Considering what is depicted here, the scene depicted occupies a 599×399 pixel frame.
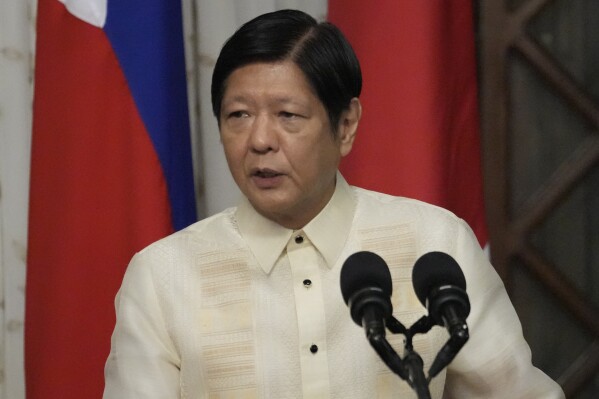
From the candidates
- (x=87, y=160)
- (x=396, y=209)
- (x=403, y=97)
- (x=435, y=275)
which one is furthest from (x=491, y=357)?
(x=87, y=160)

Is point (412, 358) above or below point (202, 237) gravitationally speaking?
below

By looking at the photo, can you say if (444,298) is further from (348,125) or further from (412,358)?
(348,125)

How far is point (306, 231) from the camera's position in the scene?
180cm

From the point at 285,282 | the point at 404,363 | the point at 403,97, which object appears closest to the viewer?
the point at 404,363

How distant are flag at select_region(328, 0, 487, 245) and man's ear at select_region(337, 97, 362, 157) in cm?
64

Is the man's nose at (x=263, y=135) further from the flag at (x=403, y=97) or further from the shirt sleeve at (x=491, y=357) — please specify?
the flag at (x=403, y=97)

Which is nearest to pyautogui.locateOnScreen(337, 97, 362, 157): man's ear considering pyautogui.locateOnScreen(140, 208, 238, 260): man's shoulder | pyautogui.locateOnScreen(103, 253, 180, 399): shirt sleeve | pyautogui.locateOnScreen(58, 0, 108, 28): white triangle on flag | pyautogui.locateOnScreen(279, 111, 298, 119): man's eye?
pyautogui.locateOnScreen(279, 111, 298, 119): man's eye

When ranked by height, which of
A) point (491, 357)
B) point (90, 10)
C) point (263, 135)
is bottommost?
point (491, 357)

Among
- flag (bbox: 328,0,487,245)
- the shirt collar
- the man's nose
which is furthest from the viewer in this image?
flag (bbox: 328,0,487,245)

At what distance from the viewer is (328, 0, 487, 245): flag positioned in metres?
2.45

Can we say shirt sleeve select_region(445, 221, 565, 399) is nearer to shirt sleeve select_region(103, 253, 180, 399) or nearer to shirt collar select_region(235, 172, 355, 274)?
shirt collar select_region(235, 172, 355, 274)

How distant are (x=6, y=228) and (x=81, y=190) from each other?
30 centimetres

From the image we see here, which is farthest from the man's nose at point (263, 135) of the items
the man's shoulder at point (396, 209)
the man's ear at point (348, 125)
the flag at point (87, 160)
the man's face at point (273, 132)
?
the flag at point (87, 160)

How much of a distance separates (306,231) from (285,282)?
0.32 ft
